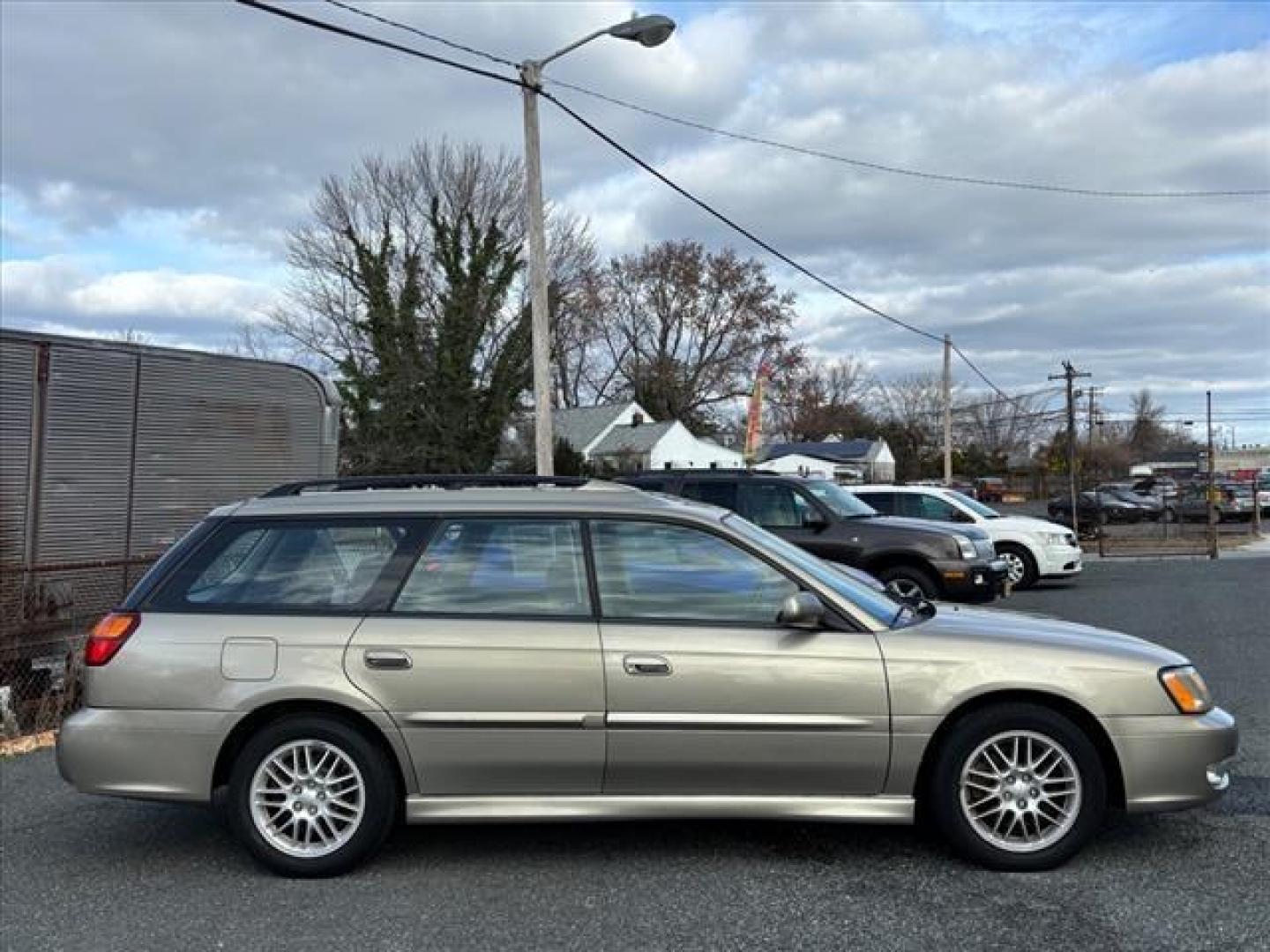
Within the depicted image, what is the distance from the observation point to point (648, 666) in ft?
14.3

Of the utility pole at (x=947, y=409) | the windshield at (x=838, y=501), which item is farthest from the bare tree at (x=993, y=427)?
the windshield at (x=838, y=501)

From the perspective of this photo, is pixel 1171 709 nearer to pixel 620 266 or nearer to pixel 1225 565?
pixel 1225 565

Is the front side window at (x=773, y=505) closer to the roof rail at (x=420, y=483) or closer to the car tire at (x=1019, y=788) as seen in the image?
the roof rail at (x=420, y=483)

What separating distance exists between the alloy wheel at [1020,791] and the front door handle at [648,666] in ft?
4.08

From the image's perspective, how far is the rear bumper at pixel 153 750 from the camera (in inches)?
174

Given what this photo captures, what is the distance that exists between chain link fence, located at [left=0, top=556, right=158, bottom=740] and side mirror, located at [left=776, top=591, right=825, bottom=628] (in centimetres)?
546

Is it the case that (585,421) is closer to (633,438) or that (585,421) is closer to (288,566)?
(633,438)

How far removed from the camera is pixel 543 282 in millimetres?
13391

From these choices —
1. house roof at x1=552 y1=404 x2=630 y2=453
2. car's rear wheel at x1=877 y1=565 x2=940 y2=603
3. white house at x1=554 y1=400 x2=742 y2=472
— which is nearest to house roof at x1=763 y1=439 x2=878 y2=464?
white house at x1=554 y1=400 x2=742 y2=472

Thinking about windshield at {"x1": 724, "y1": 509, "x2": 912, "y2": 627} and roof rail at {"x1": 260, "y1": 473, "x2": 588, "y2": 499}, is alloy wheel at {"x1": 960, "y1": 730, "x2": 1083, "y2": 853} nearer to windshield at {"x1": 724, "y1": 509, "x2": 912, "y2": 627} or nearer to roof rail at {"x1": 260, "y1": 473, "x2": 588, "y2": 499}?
windshield at {"x1": 724, "y1": 509, "x2": 912, "y2": 627}

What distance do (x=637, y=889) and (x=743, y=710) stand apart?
2.64 ft

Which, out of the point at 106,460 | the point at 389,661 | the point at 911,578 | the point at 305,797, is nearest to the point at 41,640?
the point at 106,460

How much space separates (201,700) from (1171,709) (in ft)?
12.7

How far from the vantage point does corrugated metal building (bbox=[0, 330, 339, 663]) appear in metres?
8.11
